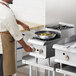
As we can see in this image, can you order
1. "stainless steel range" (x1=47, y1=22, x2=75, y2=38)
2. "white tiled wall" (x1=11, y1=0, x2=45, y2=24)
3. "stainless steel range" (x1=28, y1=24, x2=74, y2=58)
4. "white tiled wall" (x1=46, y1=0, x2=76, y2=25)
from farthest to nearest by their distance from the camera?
"white tiled wall" (x1=11, y1=0, x2=45, y2=24)
"white tiled wall" (x1=46, y1=0, x2=76, y2=25)
"stainless steel range" (x1=47, y1=22, x2=75, y2=38)
"stainless steel range" (x1=28, y1=24, x2=74, y2=58)

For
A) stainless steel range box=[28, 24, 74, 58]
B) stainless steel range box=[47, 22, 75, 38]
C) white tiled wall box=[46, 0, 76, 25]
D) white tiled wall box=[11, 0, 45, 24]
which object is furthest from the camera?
white tiled wall box=[11, 0, 45, 24]

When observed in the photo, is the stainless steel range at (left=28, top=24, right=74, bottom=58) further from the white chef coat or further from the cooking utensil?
the white chef coat

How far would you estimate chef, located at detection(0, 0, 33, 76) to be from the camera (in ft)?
9.92

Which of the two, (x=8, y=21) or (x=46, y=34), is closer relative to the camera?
(x=8, y=21)

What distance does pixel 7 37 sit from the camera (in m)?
3.16

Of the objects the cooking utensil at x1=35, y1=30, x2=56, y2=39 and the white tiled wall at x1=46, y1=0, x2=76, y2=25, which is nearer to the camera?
the cooking utensil at x1=35, y1=30, x2=56, y2=39

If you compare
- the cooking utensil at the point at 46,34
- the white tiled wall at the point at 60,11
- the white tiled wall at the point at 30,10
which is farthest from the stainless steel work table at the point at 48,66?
the white tiled wall at the point at 30,10

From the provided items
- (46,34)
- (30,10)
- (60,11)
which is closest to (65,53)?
(46,34)

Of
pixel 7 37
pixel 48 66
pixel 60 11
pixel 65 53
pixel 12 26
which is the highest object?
pixel 60 11

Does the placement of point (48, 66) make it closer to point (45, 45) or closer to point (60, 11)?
point (45, 45)

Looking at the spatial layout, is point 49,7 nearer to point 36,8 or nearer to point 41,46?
point 36,8

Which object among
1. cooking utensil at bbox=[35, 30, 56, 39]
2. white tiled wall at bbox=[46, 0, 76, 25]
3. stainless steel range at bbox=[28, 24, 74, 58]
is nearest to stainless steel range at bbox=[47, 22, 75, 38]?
stainless steel range at bbox=[28, 24, 74, 58]

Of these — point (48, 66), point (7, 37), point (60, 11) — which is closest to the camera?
point (48, 66)

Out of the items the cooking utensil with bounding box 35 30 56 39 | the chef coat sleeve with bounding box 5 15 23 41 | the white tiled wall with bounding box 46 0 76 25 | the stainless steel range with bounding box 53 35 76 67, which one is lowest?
the stainless steel range with bounding box 53 35 76 67
